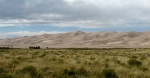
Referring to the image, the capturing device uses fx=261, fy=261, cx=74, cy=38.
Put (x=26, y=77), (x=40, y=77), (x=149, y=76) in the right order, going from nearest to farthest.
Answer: (x=26, y=77), (x=40, y=77), (x=149, y=76)

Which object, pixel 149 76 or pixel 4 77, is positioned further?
pixel 149 76

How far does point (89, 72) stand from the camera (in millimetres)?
15258

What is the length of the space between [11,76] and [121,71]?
6.67 metres

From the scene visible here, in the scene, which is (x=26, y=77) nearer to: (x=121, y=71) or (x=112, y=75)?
(x=112, y=75)

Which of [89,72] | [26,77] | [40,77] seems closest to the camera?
[26,77]

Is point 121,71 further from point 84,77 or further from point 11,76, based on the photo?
point 11,76

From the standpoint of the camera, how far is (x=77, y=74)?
14359 mm

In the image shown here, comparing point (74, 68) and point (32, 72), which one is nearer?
point (32, 72)

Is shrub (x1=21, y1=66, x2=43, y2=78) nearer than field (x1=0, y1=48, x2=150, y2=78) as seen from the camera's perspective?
Yes

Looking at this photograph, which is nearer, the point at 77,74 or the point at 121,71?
the point at 77,74

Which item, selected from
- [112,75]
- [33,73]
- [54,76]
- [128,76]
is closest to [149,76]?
[128,76]

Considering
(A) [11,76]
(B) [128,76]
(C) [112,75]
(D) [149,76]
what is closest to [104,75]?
(C) [112,75]

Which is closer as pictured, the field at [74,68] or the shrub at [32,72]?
the shrub at [32,72]

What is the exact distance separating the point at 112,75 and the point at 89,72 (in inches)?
81.8
